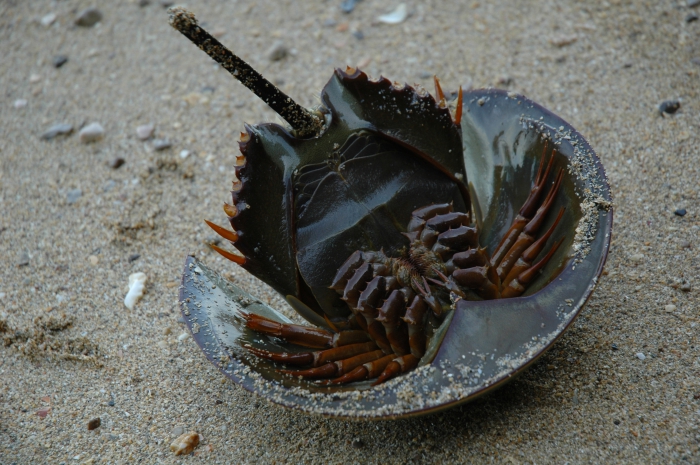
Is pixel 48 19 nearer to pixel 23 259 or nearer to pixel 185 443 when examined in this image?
pixel 23 259

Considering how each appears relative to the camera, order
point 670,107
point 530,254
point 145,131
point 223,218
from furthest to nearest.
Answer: point 145,131, point 223,218, point 670,107, point 530,254

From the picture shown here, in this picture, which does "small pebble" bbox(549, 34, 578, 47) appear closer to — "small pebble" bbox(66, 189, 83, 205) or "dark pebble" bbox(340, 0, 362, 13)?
"dark pebble" bbox(340, 0, 362, 13)

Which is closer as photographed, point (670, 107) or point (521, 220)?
point (521, 220)

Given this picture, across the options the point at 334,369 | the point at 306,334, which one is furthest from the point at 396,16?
the point at 334,369

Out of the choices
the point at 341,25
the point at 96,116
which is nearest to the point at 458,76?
the point at 341,25

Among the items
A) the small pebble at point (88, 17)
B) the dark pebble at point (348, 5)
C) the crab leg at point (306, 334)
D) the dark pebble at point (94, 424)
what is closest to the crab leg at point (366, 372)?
the crab leg at point (306, 334)

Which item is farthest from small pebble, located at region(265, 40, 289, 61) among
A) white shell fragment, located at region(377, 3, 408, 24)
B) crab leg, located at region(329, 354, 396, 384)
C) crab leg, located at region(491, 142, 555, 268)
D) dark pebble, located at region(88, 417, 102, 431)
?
crab leg, located at region(329, 354, 396, 384)

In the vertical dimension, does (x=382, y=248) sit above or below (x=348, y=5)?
above

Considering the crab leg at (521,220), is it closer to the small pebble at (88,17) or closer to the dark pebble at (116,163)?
the dark pebble at (116,163)
